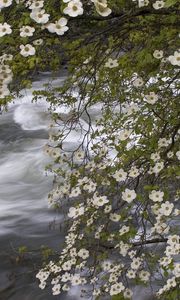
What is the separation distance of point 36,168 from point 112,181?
19.8ft

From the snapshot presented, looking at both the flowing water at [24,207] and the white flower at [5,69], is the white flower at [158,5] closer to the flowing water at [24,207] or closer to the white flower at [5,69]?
the white flower at [5,69]

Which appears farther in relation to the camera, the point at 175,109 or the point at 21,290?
the point at 21,290

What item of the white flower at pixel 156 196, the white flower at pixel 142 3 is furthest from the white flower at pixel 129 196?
the white flower at pixel 142 3

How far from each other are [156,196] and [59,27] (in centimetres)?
103

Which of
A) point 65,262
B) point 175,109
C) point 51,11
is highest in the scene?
point 51,11

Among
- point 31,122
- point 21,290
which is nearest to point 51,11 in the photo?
point 21,290

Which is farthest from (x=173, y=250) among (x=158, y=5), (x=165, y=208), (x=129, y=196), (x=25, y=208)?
(x=25, y=208)

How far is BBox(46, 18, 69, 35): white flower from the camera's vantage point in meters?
2.03

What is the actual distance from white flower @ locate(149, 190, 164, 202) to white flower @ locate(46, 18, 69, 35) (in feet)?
3.24

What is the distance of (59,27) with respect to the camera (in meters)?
2.05

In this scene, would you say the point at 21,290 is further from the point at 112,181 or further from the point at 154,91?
the point at 154,91

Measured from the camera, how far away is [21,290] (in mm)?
5137

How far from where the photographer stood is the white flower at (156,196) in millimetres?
2564

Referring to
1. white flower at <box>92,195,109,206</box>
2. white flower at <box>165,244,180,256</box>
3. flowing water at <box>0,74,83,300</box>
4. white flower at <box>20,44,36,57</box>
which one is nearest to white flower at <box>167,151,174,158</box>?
white flower at <box>92,195,109,206</box>
